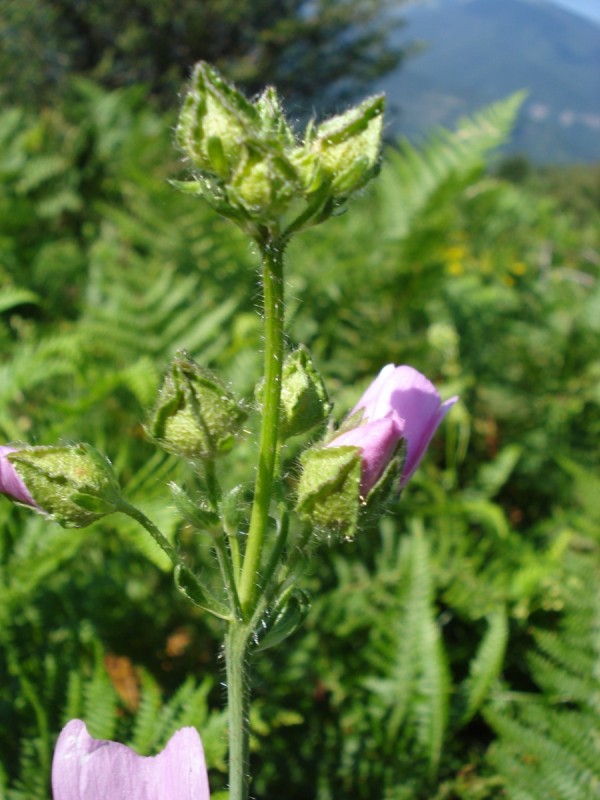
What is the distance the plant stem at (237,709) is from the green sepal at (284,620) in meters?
0.04

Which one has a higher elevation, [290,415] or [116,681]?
[290,415]

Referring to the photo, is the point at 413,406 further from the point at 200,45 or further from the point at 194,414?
the point at 200,45

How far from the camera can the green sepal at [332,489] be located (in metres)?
0.79

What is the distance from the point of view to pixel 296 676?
5.96 ft

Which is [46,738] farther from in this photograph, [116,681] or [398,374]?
[398,374]

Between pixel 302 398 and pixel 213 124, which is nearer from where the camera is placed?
pixel 213 124

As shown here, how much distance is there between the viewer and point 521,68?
465 feet

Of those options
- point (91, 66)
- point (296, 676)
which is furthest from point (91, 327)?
point (91, 66)

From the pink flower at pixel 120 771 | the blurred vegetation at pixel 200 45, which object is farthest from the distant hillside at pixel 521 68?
the pink flower at pixel 120 771

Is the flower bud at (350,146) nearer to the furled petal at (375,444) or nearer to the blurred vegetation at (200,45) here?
the furled petal at (375,444)

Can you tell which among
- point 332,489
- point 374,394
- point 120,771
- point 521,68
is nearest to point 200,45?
point 374,394

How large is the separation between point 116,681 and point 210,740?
77cm

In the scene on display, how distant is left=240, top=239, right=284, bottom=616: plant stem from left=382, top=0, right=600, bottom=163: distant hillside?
349 ft

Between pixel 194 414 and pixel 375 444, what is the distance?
188 millimetres
